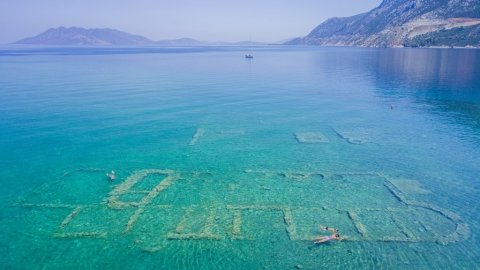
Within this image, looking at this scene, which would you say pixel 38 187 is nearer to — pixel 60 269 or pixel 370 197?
pixel 60 269

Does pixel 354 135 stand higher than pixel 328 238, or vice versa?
pixel 354 135

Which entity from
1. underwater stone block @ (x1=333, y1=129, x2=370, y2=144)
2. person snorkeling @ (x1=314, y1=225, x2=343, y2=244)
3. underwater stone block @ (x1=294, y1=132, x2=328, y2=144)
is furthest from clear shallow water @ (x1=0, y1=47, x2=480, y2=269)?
person snorkeling @ (x1=314, y1=225, x2=343, y2=244)

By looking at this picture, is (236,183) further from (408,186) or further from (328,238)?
(408,186)

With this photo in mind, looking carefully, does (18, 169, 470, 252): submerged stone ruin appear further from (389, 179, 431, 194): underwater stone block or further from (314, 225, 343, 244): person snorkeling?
(314, 225, 343, 244): person snorkeling

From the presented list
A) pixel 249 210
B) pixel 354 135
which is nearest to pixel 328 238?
pixel 249 210

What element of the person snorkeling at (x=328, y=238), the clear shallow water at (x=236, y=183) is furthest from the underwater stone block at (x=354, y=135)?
the person snorkeling at (x=328, y=238)

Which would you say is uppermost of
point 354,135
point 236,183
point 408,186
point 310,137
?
point 310,137
